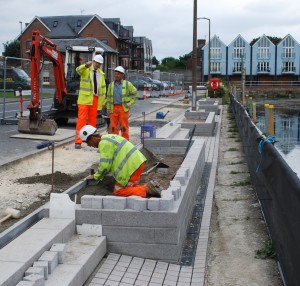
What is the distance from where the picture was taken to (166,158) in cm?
1011

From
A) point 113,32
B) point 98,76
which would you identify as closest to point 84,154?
point 98,76

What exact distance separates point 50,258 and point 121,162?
195 cm

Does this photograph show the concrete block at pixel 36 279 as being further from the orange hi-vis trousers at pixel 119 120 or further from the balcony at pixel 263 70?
the balcony at pixel 263 70

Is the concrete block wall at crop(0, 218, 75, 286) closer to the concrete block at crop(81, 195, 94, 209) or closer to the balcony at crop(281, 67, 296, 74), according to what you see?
the concrete block at crop(81, 195, 94, 209)

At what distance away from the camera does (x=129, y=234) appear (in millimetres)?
5336

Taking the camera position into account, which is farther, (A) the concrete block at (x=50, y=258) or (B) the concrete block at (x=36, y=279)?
(A) the concrete block at (x=50, y=258)

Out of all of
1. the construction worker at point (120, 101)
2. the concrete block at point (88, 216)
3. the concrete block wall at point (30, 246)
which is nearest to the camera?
the concrete block wall at point (30, 246)

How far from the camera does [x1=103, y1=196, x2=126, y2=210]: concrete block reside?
530cm

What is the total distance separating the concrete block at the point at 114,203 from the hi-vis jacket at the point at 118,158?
0.78 m

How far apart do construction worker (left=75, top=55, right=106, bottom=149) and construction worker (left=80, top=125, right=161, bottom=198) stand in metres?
4.72

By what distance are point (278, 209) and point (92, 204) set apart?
6.26 feet

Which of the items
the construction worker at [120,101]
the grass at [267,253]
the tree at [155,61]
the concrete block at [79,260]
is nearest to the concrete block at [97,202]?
the concrete block at [79,260]

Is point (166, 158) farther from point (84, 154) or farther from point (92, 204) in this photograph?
point (92, 204)

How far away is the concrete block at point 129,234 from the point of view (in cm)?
530
